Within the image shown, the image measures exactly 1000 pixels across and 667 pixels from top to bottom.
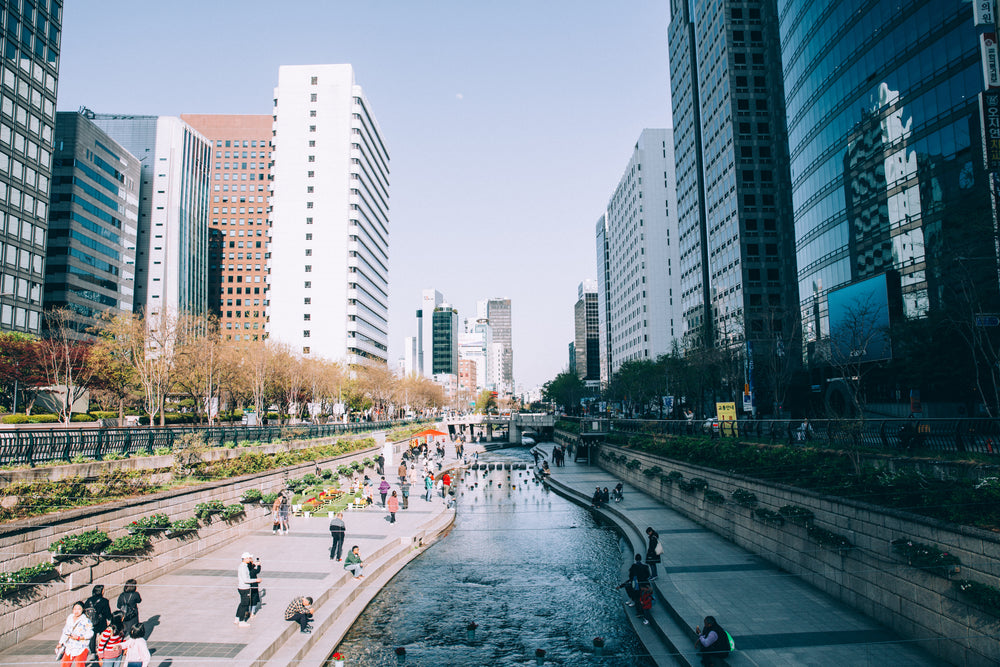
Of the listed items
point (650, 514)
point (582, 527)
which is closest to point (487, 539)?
point (582, 527)

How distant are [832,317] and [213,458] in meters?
51.9

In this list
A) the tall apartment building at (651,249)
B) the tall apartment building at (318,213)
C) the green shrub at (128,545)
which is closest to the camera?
the green shrub at (128,545)

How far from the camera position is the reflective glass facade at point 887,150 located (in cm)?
3841

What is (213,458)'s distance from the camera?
89.0 ft

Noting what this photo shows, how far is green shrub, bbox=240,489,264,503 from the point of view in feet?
84.1

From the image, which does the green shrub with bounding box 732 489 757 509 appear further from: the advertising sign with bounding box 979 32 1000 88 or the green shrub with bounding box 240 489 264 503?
the green shrub with bounding box 240 489 264 503

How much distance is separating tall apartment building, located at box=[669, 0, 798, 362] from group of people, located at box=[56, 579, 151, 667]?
66.6 m

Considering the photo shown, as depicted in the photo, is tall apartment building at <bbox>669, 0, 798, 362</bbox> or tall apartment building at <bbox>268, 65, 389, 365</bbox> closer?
tall apartment building at <bbox>669, 0, 798, 362</bbox>

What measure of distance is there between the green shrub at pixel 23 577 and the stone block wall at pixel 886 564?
18982 millimetres

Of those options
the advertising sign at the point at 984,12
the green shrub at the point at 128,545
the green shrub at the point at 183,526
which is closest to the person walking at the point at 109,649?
the green shrub at the point at 128,545

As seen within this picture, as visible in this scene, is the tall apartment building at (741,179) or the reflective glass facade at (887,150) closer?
the reflective glass facade at (887,150)

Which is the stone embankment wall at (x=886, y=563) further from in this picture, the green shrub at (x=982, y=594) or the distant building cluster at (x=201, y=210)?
the distant building cluster at (x=201, y=210)

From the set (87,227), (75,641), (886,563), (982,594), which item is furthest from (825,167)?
(87,227)

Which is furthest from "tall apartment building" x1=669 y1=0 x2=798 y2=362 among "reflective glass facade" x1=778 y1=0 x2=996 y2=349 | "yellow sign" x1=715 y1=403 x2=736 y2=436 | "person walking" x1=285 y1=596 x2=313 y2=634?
"person walking" x1=285 y1=596 x2=313 y2=634
